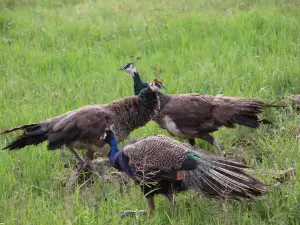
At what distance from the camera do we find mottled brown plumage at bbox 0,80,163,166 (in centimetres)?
544

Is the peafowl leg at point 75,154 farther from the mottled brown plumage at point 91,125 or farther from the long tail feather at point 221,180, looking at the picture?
the long tail feather at point 221,180

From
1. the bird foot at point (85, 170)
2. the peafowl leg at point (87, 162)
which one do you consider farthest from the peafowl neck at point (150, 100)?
the bird foot at point (85, 170)

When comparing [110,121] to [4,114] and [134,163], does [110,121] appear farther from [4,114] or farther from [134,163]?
[4,114]

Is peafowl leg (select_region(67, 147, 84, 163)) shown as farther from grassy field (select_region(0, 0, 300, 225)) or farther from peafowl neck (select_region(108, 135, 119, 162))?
peafowl neck (select_region(108, 135, 119, 162))

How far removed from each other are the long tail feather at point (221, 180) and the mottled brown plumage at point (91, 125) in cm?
148

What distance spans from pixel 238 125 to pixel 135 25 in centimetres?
491

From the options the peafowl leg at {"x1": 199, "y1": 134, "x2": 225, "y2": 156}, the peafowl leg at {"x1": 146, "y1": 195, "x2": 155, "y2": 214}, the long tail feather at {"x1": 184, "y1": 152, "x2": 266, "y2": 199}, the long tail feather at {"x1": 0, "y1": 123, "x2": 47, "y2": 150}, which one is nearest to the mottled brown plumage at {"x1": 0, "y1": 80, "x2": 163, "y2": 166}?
the long tail feather at {"x1": 0, "y1": 123, "x2": 47, "y2": 150}

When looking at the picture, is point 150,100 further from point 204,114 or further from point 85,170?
A: point 85,170

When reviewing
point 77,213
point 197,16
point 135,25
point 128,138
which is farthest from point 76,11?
point 77,213

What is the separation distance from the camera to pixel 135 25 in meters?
10.3

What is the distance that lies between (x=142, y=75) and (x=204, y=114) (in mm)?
2286

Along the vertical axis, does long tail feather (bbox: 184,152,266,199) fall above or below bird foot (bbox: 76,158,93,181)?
above

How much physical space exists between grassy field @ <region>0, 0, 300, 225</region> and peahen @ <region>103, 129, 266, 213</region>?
16 centimetres

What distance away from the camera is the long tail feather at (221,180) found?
4066 millimetres
